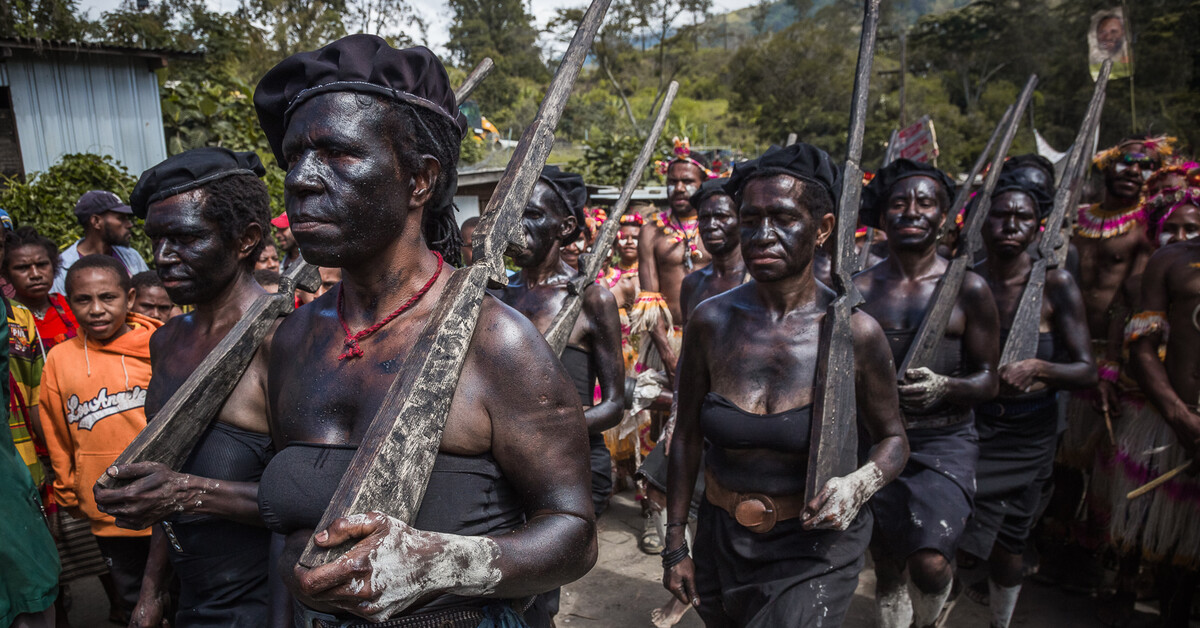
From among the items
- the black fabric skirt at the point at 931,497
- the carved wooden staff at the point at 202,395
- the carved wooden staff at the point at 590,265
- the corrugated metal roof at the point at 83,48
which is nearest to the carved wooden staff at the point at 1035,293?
the black fabric skirt at the point at 931,497

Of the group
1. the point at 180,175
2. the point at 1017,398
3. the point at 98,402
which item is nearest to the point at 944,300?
the point at 1017,398

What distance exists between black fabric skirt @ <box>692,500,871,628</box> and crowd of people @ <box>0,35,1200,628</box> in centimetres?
1

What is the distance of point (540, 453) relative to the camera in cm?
147

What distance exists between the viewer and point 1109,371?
472 cm

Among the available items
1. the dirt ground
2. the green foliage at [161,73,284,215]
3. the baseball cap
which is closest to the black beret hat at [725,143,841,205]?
the dirt ground

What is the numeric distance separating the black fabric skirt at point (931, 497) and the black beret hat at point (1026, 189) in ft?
4.80

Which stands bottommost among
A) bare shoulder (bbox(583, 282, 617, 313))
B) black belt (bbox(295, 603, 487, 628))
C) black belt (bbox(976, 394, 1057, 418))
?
black belt (bbox(976, 394, 1057, 418))

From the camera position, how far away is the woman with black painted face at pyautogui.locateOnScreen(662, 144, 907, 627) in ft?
8.44

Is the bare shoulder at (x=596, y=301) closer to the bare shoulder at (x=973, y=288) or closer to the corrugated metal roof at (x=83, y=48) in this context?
the bare shoulder at (x=973, y=288)

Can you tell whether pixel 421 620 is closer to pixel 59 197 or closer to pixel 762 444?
pixel 762 444

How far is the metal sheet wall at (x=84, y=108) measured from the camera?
36.8 feet

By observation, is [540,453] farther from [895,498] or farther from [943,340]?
[943,340]

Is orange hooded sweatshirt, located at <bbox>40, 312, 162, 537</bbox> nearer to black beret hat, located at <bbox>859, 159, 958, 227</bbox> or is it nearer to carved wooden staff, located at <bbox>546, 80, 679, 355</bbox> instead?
carved wooden staff, located at <bbox>546, 80, 679, 355</bbox>

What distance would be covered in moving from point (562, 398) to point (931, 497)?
255 centimetres
